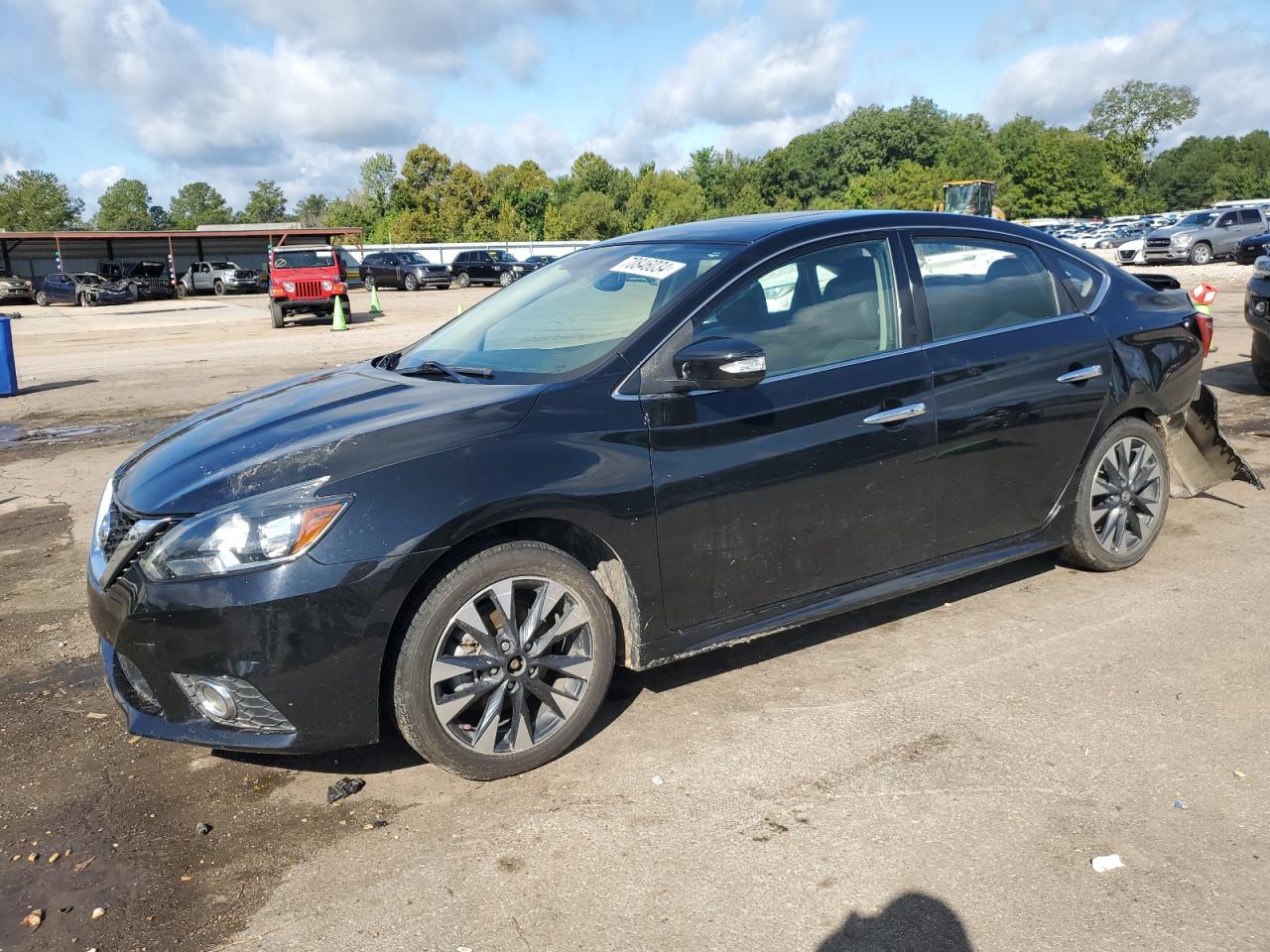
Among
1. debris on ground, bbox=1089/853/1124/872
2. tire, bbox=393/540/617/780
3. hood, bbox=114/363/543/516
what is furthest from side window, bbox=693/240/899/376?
debris on ground, bbox=1089/853/1124/872

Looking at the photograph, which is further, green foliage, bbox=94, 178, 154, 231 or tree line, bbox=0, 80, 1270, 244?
green foliage, bbox=94, 178, 154, 231

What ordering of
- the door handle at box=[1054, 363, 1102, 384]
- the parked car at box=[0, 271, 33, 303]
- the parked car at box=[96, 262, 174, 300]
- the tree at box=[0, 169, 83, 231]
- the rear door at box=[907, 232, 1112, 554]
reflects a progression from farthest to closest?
the tree at box=[0, 169, 83, 231]
the parked car at box=[96, 262, 174, 300]
the parked car at box=[0, 271, 33, 303]
the door handle at box=[1054, 363, 1102, 384]
the rear door at box=[907, 232, 1112, 554]

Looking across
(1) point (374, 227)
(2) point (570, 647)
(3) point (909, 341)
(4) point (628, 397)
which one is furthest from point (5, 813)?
(1) point (374, 227)

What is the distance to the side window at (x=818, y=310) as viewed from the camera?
152 inches

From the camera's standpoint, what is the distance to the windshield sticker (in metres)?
4.04

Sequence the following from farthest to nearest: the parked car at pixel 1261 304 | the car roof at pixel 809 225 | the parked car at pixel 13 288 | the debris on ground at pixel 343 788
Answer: the parked car at pixel 13 288 < the parked car at pixel 1261 304 < the car roof at pixel 809 225 < the debris on ground at pixel 343 788

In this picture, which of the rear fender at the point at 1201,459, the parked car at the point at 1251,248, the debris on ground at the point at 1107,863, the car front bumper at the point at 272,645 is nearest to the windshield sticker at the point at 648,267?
the car front bumper at the point at 272,645

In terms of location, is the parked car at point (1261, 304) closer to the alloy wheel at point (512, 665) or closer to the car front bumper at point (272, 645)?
the alloy wheel at point (512, 665)

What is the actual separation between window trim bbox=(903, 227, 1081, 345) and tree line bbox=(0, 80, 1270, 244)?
222ft

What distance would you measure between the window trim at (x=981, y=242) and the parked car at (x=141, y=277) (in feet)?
141

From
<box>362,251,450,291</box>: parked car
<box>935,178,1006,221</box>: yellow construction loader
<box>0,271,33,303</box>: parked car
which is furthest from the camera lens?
<box>935,178,1006,221</box>: yellow construction loader

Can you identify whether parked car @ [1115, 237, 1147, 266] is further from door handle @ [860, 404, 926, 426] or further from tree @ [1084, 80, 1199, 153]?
tree @ [1084, 80, 1199, 153]

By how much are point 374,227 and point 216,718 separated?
85.7 m

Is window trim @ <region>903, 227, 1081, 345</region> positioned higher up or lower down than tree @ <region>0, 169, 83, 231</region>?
lower down
